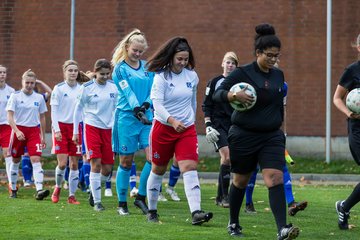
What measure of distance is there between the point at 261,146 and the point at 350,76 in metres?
1.75

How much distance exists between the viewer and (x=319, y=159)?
82.7ft

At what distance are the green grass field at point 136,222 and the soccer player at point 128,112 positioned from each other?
36 centimetres

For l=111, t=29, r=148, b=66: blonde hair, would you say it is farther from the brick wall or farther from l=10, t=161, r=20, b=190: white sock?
the brick wall

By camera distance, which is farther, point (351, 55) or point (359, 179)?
point (351, 55)

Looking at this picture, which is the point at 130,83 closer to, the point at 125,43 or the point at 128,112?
the point at 128,112

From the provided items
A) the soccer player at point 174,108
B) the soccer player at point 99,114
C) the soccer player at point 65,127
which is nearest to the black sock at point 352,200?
the soccer player at point 174,108

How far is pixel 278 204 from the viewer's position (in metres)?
9.59

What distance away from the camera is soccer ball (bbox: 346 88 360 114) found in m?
10.5

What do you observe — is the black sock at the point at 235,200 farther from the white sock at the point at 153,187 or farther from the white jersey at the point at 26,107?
the white jersey at the point at 26,107

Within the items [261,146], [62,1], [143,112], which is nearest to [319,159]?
[62,1]

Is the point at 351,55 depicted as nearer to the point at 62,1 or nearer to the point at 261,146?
the point at 62,1

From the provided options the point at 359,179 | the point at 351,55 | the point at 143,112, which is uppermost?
the point at 351,55

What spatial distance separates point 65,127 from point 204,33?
11.5 m

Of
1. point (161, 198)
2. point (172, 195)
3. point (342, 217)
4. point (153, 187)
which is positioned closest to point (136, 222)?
point (153, 187)
